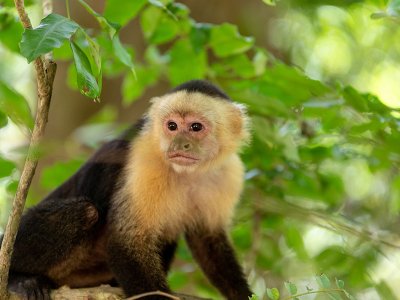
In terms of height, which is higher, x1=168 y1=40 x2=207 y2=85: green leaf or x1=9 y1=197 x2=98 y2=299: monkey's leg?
x1=168 y1=40 x2=207 y2=85: green leaf

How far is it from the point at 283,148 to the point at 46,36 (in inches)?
77.1

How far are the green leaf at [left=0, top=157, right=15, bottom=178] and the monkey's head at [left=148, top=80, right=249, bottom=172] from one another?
0.88 m

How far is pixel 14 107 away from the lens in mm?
2318

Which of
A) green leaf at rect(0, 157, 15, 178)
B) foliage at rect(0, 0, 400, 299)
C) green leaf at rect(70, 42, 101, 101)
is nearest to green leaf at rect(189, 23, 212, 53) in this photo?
foliage at rect(0, 0, 400, 299)

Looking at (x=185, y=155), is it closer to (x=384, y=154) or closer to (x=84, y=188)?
(x=84, y=188)

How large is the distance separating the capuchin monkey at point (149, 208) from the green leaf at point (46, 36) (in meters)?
1.34

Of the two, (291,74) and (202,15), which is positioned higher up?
(291,74)

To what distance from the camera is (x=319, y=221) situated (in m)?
4.22

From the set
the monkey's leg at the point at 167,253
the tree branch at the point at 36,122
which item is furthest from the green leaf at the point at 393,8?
the monkey's leg at the point at 167,253

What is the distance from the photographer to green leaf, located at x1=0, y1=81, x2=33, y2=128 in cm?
226

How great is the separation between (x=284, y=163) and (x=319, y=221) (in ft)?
1.54

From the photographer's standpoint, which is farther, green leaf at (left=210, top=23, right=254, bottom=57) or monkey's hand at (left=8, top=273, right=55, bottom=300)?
green leaf at (left=210, top=23, right=254, bottom=57)

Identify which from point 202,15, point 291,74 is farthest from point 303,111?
point 202,15

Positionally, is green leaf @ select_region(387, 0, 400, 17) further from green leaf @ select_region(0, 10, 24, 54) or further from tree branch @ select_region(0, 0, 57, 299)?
green leaf @ select_region(0, 10, 24, 54)
